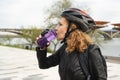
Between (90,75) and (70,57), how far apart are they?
175 millimetres

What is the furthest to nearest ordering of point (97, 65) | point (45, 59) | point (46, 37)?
point (45, 59) < point (46, 37) < point (97, 65)

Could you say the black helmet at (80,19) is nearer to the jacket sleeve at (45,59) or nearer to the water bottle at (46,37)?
the water bottle at (46,37)

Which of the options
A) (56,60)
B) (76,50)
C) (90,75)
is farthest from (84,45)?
(56,60)

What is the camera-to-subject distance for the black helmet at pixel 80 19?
1.91 m

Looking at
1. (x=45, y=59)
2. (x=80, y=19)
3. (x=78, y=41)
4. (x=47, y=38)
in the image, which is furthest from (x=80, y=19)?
(x=45, y=59)

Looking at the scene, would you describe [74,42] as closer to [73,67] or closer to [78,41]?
[78,41]

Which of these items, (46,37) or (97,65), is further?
(46,37)

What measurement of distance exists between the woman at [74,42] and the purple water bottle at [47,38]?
3 cm

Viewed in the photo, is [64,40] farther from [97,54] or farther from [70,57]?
[97,54]

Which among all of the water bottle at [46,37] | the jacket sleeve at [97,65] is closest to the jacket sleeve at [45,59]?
the water bottle at [46,37]

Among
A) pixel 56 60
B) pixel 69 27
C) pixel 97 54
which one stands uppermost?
pixel 69 27

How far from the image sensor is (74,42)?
1.89 metres

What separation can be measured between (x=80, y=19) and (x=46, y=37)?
26cm

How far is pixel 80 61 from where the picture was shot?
1.86m
